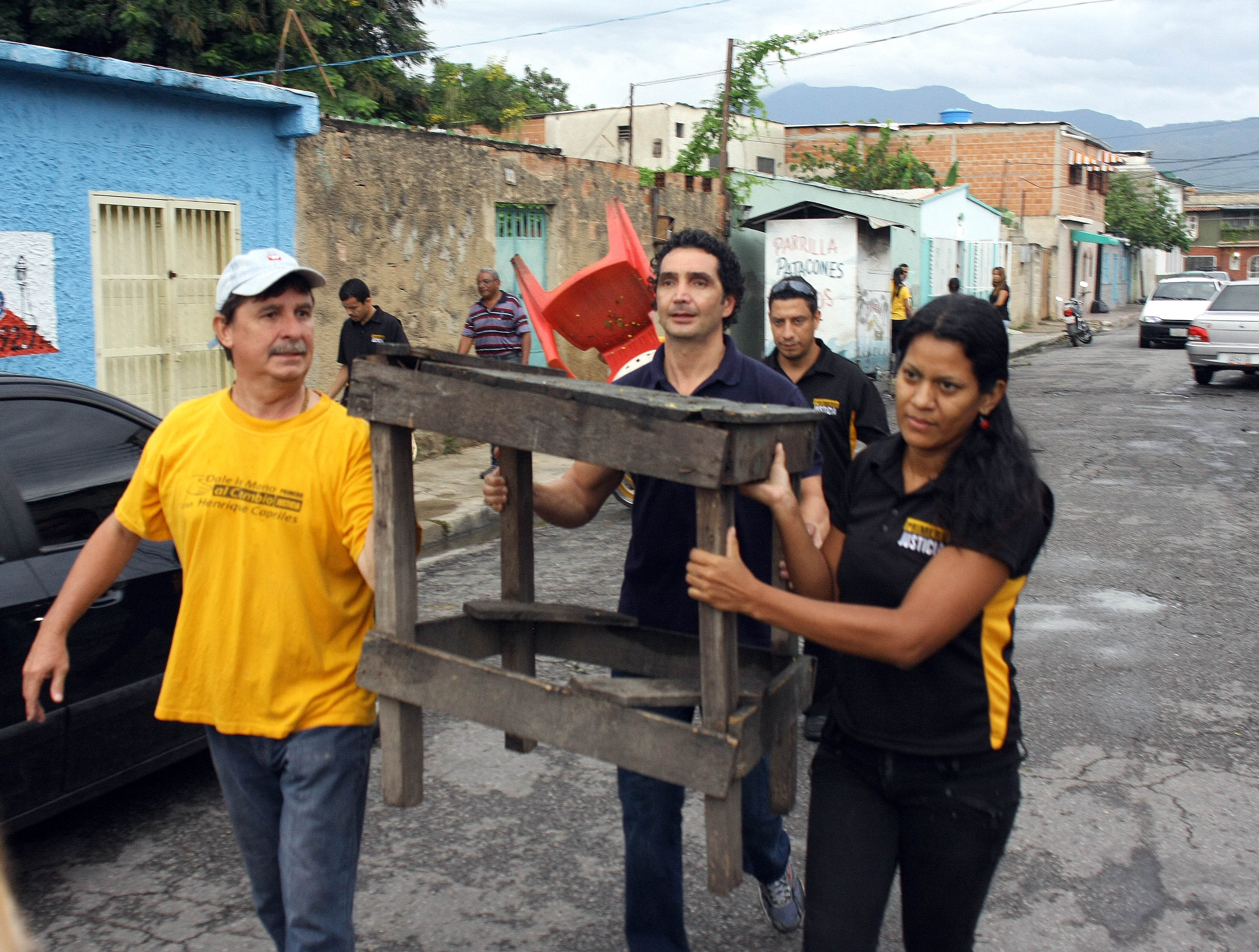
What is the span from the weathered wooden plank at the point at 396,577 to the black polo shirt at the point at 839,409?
2.24 metres

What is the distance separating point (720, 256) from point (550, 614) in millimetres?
1008

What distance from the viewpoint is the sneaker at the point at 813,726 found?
15.4 feet

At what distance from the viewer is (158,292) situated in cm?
910

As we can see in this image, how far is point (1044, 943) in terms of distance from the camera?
3.29 m

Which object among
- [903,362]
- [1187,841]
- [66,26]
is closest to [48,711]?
[903,362]

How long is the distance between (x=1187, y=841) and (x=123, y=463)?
3750mm

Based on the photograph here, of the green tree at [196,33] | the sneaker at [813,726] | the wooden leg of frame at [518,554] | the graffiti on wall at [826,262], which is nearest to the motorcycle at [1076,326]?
the graffiti on wall at [826,262]

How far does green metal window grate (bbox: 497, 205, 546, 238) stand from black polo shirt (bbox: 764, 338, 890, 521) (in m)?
8.50

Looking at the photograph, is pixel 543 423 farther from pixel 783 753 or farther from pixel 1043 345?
pixel 1043 345

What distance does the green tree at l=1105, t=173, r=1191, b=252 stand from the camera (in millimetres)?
49125

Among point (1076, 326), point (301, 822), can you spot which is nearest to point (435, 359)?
point (301, 822)

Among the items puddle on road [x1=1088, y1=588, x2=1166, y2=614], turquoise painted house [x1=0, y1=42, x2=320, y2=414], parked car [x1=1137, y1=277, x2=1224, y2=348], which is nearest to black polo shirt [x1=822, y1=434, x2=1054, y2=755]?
puddle on road [x1=1088, y1=588, x2=1166, y2=614]

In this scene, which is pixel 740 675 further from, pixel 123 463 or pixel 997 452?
pixel 123 463

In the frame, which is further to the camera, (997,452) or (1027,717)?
(1027,717)
